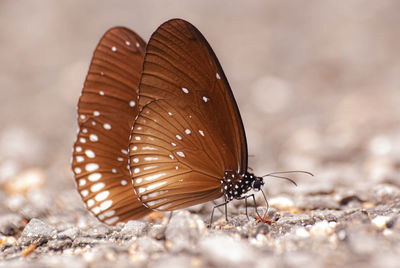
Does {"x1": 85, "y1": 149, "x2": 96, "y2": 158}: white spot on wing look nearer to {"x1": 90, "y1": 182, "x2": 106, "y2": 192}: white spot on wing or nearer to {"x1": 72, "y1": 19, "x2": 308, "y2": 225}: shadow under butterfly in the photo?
{"x1": 72, "y1": 19, "x2": 308, "y2": 225}: shadow under butterfly

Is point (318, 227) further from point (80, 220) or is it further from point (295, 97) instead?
point (295, 97)

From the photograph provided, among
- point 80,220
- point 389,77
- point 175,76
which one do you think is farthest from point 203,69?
point 389,77

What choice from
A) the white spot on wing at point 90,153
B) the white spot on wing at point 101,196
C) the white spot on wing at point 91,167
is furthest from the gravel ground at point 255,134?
the white spot on wing at point 90,153

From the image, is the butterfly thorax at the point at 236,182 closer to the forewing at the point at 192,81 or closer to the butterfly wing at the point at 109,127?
the forewing at the point at 192,81

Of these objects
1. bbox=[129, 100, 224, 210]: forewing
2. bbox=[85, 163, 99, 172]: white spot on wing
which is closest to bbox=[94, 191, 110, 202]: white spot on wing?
bbox=[85, 163, 99, 172]: white spot on wing

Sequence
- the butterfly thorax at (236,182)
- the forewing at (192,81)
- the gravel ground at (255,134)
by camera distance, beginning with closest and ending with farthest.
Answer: the gravel ground at (255,134) < the forewing at (192,81) < the butterfly thorax at (236,182)
